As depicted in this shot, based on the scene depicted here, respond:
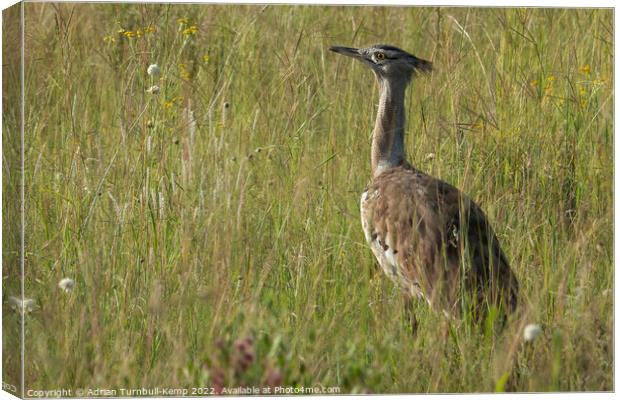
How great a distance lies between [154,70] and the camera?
4969mm

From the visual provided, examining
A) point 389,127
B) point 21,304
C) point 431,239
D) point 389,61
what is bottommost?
point 21,304

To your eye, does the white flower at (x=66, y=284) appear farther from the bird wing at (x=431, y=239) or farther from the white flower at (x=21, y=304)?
the bird wing at (x=431, y=239)

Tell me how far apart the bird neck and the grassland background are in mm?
61

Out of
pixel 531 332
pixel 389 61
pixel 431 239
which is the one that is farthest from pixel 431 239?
pixel 389 61

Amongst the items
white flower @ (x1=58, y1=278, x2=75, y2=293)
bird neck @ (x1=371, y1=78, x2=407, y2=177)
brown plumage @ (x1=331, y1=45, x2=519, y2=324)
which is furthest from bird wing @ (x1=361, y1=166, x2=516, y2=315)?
white flower @ (x1=58, y1=278, x2=75, y2=293)

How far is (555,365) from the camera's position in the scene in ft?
14.2

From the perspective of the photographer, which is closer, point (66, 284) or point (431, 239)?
point (66, 284)

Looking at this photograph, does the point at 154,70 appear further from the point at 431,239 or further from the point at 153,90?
the point at 431,239

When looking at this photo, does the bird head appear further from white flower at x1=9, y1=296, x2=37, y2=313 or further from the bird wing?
white flower at x1=9, y1=296, x2=37, y2=313

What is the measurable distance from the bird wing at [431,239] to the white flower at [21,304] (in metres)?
1.28

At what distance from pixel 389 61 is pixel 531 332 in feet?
4.60

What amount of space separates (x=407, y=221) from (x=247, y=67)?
0.86 m

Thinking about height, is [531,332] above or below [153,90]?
below

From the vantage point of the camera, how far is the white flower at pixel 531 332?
4.34m
